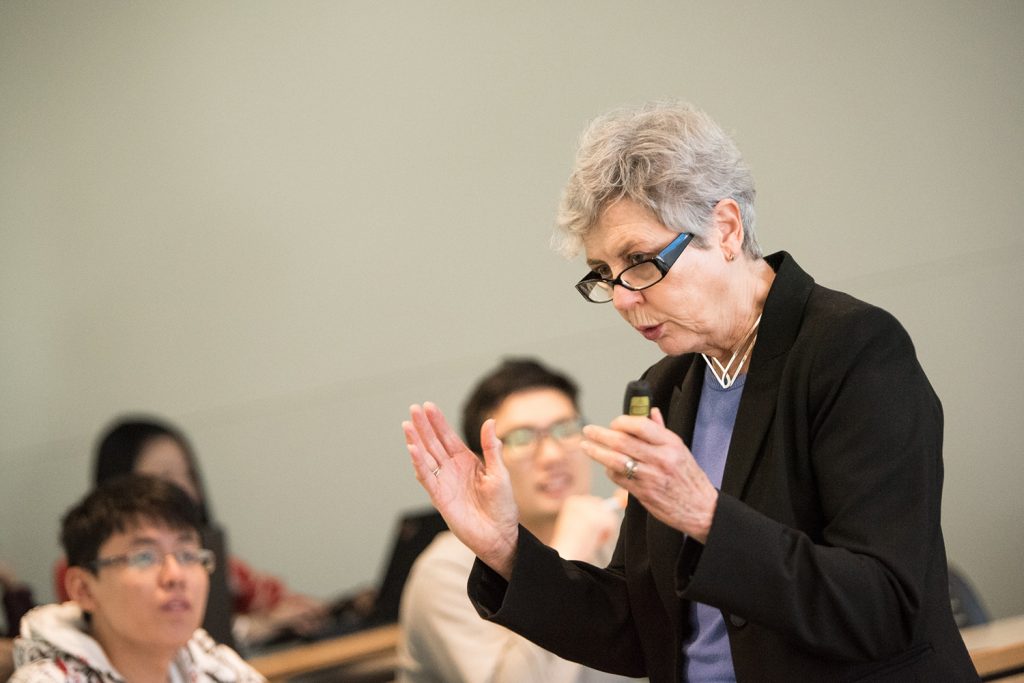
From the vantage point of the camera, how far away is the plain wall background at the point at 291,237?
4.72 m

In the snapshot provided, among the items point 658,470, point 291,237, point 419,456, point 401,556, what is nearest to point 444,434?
point 419,456

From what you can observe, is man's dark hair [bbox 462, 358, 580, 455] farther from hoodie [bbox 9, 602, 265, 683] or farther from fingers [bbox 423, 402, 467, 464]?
fingers [bbox 423, 402, 467, 464]

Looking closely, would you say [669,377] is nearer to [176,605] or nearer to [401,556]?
[176,605]

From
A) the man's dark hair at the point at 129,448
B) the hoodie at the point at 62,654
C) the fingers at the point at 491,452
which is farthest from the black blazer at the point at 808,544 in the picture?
the man's dark hair at the point at 129,448

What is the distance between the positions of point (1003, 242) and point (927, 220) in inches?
10.2

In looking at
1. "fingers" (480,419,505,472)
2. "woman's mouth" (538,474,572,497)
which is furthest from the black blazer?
"woman's mouth" (538,474,572,497)

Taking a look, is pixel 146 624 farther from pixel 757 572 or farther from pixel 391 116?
pixel 391 116

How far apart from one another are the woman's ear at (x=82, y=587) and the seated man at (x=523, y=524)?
680mm

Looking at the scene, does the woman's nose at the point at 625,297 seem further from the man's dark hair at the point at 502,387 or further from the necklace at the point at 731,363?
the man's dark hair at the point at 502,387

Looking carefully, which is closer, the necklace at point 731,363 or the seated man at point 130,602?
the necklace at point 731,363

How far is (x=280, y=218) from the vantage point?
16.8 feet

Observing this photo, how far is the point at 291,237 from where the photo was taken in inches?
201

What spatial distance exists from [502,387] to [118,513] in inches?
37.0

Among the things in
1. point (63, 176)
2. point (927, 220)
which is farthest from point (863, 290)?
point (63, 176)
